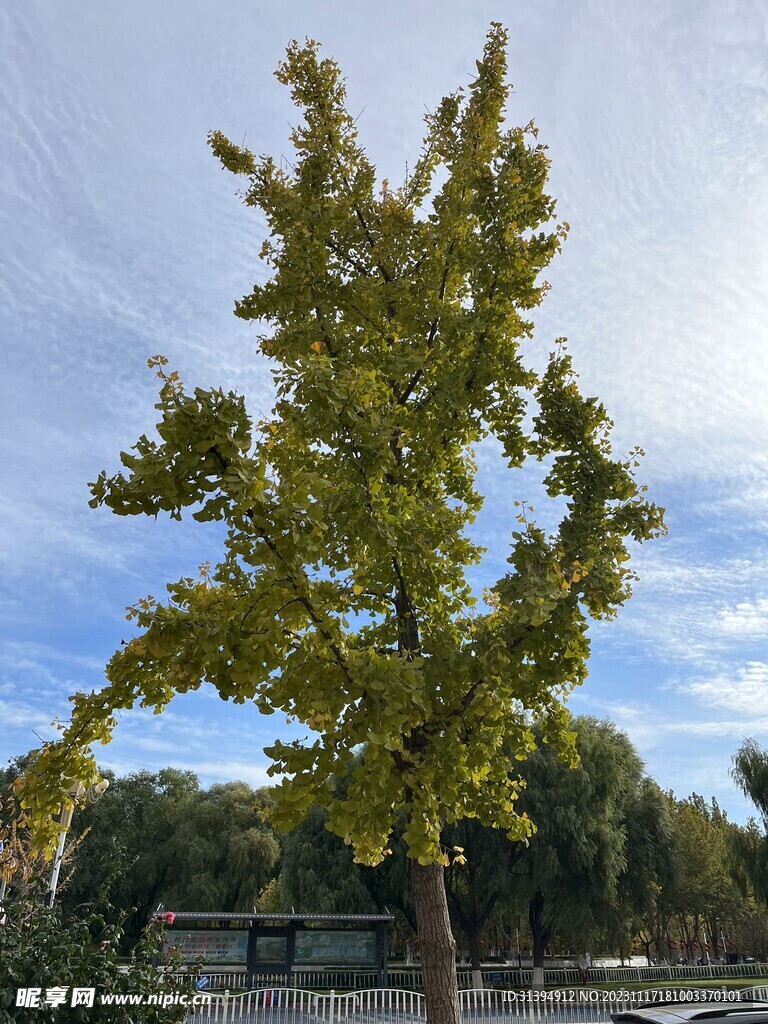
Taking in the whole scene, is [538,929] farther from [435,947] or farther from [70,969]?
[70,969]

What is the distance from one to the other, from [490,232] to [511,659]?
144 inches

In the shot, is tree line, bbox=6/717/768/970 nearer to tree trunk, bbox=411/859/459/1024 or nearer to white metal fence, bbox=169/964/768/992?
white metal fence, bbox=169/964/768/992

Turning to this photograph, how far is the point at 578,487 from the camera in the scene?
5684mm

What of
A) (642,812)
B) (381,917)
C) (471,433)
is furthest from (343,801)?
(642,812)

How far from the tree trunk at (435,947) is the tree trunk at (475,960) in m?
21.3

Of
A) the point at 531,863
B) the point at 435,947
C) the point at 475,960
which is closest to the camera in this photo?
the point at 435,947

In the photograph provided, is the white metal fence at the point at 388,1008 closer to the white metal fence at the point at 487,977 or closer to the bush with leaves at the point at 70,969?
the white metal fence at the point at 487,977

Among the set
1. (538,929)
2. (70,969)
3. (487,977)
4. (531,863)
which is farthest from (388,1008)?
(487,977)

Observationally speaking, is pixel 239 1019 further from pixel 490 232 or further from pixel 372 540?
pixel 490 232

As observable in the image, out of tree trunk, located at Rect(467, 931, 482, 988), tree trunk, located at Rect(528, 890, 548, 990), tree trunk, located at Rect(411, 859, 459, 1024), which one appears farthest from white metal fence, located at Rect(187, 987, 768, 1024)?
tree trunk, located at Rect(528, 890, 548, 990)

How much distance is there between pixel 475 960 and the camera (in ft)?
78.6

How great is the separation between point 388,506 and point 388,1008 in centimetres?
1201

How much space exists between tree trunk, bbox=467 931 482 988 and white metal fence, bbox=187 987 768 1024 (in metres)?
9.43

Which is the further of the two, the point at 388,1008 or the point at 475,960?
the point at 475,960
